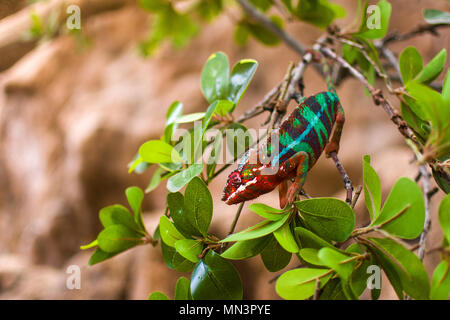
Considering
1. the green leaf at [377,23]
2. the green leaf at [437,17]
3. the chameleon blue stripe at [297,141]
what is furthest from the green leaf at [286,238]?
the green leaf at [437,17]

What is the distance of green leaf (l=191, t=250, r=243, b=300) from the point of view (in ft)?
1.35

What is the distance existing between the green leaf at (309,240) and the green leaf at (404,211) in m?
0.06

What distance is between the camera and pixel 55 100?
7.98ft

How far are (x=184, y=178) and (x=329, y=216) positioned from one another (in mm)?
172

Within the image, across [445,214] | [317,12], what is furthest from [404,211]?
[317,12]

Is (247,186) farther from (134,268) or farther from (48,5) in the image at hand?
(48,5)

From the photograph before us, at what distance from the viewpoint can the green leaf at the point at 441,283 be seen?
1.03 ft

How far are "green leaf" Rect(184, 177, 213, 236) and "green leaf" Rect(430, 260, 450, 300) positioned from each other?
240mm

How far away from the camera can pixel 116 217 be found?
1.89 ft

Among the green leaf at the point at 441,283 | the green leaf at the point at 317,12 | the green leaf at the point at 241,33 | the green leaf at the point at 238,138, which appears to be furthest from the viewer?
the green leaf at the point at 241,33

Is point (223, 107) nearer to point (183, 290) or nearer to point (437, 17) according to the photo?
point (183, 290)

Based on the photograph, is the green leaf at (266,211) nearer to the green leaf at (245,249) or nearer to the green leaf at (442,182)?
the green leaf at (245,249)

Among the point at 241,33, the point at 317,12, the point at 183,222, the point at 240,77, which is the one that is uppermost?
the point at 241,33

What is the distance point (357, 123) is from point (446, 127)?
164 centimetres
